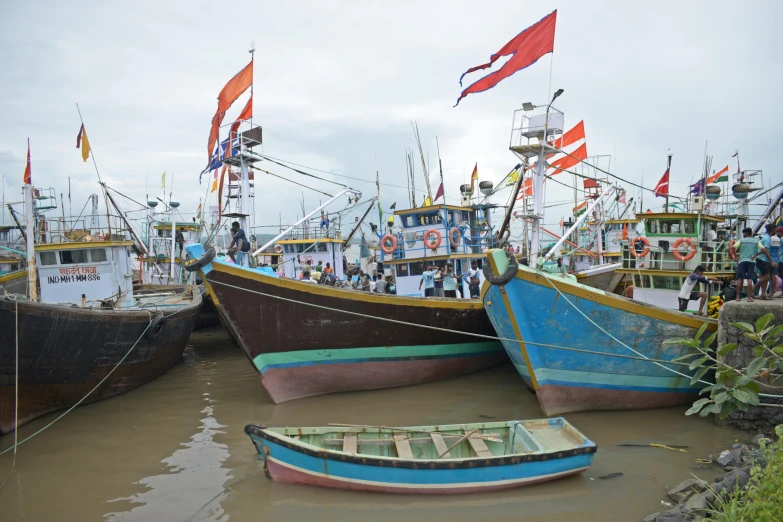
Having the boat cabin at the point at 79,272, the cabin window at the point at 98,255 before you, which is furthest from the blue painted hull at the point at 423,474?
the cabin window at the point at 98,255

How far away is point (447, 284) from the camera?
13633mm

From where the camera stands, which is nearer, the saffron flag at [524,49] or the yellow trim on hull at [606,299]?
the yellow trim on hull at [606,299]

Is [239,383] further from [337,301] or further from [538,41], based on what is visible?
[538,41]

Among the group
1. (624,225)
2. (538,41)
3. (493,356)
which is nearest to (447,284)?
(493,356)

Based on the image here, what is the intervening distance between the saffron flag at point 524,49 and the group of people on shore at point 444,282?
17.6 ft

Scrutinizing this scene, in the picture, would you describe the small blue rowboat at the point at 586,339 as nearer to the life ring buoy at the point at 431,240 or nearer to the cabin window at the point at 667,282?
the cabin window at the point at 667,282

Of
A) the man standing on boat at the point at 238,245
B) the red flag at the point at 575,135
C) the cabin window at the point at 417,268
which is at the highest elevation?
the red flag at the point at 575,135

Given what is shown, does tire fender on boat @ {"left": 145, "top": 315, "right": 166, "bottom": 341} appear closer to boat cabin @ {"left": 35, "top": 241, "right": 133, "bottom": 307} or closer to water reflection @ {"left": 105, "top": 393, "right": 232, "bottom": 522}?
boat cabin @ {"left": 35, "top": 241, "right": 133, "bottom": 307}

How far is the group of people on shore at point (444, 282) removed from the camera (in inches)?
538

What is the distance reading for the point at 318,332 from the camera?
10.1 metres

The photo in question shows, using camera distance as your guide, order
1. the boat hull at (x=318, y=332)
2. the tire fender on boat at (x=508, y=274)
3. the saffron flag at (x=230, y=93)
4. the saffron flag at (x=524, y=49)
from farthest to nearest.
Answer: the saffron flag at (x=230, y=93) → the boat hull at (x=318, y=332) → the saffron flag at (x=524, y=49) → the tire fender on boat at (x=508, y=274)

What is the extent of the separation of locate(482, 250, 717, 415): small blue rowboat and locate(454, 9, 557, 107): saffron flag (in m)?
3.57

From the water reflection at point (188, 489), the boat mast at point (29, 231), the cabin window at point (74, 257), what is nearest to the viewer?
the water reflection at point (188, 489)

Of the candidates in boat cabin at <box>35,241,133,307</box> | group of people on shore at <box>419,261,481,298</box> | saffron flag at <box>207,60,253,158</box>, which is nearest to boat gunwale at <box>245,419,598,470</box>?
group of people on shore at <box>419,261,481,298</box>
